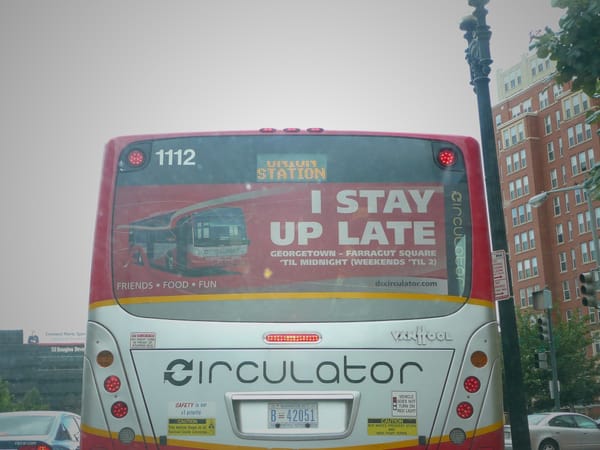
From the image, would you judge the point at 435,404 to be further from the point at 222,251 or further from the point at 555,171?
the point at 555,171

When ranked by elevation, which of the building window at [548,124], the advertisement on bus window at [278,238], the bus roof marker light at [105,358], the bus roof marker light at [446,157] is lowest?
the bus roof marker light at [105,358]

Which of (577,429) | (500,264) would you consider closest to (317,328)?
(500,264)

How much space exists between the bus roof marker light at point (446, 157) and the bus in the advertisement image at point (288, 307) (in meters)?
0.09

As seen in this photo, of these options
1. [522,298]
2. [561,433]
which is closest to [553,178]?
[522,298]

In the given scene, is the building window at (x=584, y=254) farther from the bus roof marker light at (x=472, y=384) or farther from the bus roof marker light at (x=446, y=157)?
the bus roof marker light at (x=472, y=384)

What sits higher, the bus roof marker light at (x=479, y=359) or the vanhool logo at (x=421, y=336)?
the vanhool logo at (x=421, y=336)

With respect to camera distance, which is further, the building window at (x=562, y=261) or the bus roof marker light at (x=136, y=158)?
the building window at (x=562, y=261)

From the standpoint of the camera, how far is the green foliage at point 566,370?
173 ft

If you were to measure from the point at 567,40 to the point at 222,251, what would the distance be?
7191mm

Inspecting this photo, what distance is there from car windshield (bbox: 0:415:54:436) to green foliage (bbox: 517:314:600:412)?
42.9 m

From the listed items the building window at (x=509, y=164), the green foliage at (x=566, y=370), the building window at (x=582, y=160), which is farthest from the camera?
the building window at (x=509, y=164)

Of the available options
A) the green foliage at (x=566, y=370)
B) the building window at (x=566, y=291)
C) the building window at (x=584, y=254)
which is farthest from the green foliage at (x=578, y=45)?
Answer: the building window at (x=566, y=291)

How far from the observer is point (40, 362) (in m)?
154

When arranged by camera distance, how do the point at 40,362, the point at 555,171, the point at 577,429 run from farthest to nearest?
the point at 40,362, the point at 555,171, the point at 577,429
